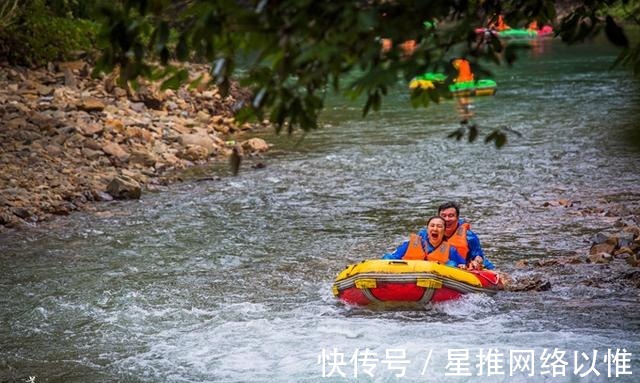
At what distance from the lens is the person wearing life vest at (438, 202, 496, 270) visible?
9.67m

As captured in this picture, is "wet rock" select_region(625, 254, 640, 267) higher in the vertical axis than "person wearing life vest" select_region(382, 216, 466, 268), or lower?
lower

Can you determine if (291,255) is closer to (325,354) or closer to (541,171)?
(325,354)

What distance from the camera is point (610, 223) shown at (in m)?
12.1

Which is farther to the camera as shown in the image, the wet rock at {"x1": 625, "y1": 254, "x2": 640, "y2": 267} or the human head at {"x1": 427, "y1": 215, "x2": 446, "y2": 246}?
the wet rock at {"x1": 625, "y1": 254, "x2": 640, "y2": 267}

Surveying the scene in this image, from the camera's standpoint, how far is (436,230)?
9.62 metres

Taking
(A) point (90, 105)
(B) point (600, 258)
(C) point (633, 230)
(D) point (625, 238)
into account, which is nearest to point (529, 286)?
(B) point (600, 258)

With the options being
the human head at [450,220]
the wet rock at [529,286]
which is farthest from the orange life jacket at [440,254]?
the wet rock at [529,286]

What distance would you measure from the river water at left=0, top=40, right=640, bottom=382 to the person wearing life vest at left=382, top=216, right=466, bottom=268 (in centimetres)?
63

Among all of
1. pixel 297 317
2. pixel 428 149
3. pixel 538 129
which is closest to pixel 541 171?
pixel 428 149

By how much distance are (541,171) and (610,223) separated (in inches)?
145

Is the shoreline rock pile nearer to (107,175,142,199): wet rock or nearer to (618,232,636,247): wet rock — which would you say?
(618,232,636,247): wet rock

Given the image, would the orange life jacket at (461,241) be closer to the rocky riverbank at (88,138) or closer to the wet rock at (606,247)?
the wet rock at (606,247)

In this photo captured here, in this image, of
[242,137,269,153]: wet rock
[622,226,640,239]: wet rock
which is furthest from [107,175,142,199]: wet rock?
[622,226,640,239]: wet rock

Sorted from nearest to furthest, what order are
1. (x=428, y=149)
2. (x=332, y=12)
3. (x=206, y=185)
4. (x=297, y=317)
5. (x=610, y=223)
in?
(x=332, y=12)
(x=297, y=317)
(x=610, y=223)
(x=206, y=185)
(x=428, y=149)
